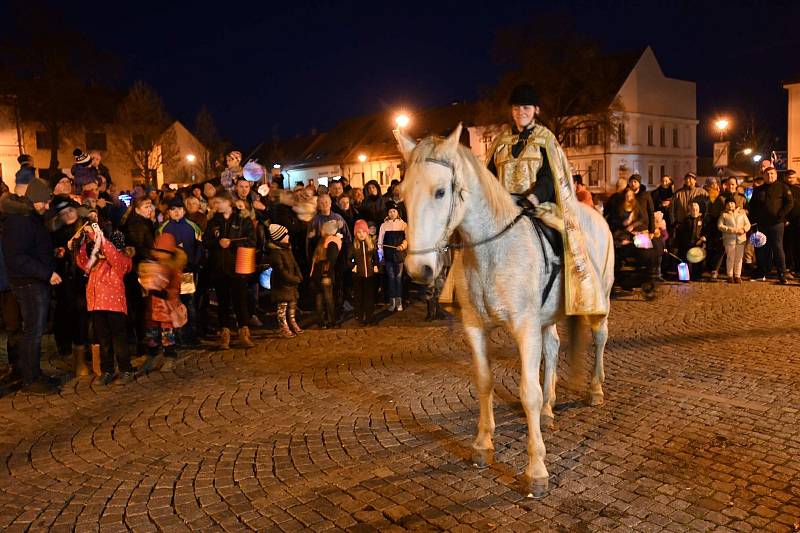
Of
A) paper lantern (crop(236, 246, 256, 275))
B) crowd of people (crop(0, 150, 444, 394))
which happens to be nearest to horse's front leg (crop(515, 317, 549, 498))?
crowd of people (crop(0, 150, 444, 394))

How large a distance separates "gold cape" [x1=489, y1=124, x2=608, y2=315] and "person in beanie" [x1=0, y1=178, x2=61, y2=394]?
18.2ft

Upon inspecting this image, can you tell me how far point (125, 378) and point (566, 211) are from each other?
19.2ft

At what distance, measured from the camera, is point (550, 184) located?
17.3ft

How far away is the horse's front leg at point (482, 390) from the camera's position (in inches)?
201

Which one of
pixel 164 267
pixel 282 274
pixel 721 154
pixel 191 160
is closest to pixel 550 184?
pixel 164 267

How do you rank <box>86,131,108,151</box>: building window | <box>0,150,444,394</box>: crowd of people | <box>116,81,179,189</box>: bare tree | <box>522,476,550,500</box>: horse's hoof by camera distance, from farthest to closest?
<box>86,131,108,151</box>: building window
<box>116,81,179,189</box>: bare tree
<box>0,150,444,394</box>: crowd of people
<box>522,476,550,500</box>: horse's hoof

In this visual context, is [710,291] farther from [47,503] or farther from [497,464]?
[47,503]

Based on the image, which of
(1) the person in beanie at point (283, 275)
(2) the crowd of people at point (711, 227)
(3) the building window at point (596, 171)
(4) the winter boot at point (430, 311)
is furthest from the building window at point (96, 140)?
(4) the winter boot at point (430, 311)

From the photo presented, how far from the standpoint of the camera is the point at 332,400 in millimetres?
7293

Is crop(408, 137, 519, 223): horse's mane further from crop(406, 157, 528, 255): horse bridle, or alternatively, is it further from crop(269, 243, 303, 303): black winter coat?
crop(269, 243, 303, 303): black winter coat

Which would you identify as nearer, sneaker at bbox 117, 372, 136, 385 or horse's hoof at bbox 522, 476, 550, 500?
horse's hoof at bbox 522, 476, 550, 500

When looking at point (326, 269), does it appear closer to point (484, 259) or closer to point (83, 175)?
point (83, 175)

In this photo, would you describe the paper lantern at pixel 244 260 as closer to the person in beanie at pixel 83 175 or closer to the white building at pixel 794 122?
the person in beanie at pixel 83 175

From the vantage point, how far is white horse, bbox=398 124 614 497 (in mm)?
4219
